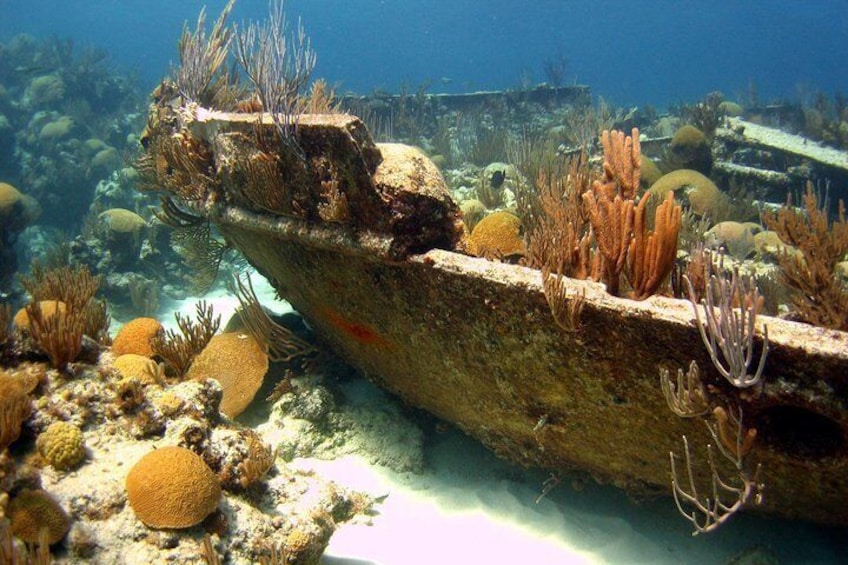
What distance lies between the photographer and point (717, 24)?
15425 cm

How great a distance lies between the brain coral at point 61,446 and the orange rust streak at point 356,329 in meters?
2.11

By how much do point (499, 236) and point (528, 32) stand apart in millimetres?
188140

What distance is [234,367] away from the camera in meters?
5.09

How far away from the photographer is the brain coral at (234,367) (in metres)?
4.94

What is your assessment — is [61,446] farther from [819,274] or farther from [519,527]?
[819,274]

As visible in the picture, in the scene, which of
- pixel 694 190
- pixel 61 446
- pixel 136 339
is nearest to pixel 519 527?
pixel 61 446

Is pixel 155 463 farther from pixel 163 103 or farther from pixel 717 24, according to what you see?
pixel 717 24

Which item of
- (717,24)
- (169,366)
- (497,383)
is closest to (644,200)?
(497,383)

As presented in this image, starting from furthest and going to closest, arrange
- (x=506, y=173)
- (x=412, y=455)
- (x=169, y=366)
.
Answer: (x=506, y=173) → (x=169, y=366) → (x=412, y=455)

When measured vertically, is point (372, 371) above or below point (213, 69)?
below

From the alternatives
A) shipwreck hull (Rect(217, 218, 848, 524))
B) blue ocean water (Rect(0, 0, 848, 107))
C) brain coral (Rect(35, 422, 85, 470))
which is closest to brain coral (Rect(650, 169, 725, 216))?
shipwreck hull (Rect(217, 218, 848, 524))

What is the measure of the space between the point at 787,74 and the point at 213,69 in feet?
470

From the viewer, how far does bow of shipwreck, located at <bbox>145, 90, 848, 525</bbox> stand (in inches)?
101

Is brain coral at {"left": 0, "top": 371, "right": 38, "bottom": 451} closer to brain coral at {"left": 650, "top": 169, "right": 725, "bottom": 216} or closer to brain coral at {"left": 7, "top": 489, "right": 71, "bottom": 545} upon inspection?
brain coral at {"left": 7, "top": 489, "right": 71, "bottom": 545}
